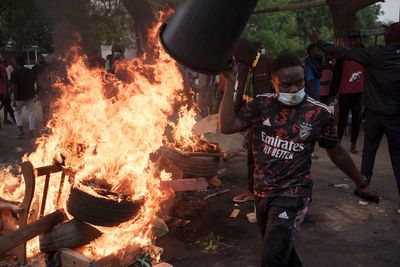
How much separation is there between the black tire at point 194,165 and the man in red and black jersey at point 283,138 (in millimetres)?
2713

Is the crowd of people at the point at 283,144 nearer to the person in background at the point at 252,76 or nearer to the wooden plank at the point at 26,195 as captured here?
the wooden plank at the point at 26,195

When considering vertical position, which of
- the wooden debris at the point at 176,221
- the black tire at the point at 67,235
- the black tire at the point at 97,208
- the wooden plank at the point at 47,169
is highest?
the wooden plank at the point at 47,169

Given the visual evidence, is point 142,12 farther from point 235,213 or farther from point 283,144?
point 283,144

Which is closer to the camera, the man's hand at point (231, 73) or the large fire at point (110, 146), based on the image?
the man's hand at point (231, 73)

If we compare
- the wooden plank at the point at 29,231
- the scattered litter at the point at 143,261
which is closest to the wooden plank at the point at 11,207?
the wooden plank at the point at 29,231

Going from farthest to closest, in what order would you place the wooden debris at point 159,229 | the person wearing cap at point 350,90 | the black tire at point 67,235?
the person wearing cap at point 350,90 → the wooden debris at point 159,229 → the black tire at point 67,235

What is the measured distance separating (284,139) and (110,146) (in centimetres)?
233

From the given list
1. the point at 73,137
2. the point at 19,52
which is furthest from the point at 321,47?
the point at 19,52

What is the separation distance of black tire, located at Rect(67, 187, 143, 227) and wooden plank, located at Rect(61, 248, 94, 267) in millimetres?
354

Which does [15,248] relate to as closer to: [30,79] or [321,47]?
[321,47]

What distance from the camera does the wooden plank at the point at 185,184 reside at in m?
5.52

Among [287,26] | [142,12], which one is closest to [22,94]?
[142,12]

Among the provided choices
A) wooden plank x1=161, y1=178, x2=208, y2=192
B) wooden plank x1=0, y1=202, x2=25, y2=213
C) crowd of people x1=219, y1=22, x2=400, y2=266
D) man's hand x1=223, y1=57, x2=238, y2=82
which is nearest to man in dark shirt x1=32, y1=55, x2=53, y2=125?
wooden plank x1=161, y1=178, x2=208, y2=192

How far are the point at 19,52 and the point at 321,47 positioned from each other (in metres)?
33.8
